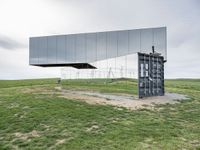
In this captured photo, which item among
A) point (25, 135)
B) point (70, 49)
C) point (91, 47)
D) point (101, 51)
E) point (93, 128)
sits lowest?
point (25, 135)

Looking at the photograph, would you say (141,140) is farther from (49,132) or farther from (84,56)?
(84,56)

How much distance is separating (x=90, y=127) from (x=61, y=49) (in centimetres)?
3057

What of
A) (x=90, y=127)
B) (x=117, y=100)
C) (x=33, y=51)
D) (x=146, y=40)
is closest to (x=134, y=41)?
(x=146, y=40)

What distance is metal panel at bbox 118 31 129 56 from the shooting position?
36.6 m

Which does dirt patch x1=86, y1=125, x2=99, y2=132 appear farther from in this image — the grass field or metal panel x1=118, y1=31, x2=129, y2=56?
metal panel x1=118, y1=31, x2=129, y2=56

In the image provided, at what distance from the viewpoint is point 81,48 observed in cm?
3856

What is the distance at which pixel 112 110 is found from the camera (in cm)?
1363

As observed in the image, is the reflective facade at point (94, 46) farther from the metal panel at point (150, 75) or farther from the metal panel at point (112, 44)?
the metal panel at point (150, 75)

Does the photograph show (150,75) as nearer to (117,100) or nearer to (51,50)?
(117,100)

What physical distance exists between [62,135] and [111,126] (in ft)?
6.42

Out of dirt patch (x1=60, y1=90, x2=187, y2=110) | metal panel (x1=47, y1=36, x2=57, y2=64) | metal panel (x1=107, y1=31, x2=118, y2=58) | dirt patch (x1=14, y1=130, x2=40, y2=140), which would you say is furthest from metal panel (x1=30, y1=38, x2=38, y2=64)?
dirt patch (x1=14, y1=130, x2=40, y2=140)

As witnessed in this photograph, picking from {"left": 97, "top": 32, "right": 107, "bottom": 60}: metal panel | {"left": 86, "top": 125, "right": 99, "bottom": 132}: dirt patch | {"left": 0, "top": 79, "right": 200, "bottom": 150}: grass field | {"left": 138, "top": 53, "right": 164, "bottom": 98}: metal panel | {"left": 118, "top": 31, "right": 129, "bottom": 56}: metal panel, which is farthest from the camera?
{"left": 97, "top": 32, "right": 107, "bottom": 60}: metal panel

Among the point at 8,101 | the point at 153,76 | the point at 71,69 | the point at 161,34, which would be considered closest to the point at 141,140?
the point at 8,101

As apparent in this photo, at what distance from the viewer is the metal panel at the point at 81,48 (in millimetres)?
38353
